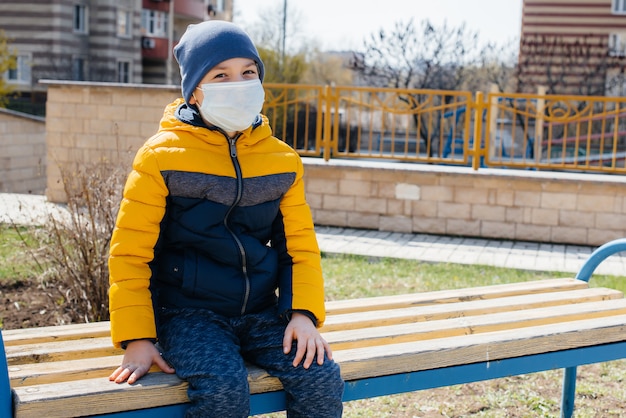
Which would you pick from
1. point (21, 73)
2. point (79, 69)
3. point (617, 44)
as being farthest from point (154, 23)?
point (617, 44)

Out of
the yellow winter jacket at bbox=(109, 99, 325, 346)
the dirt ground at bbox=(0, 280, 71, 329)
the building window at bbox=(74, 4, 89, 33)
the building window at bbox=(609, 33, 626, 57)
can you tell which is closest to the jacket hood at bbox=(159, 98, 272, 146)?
the yellow winter jacket at bbox=(109, 99, 325, 346)

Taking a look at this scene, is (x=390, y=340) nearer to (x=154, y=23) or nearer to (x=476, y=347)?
(x=476, y=347)

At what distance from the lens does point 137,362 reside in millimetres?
2297

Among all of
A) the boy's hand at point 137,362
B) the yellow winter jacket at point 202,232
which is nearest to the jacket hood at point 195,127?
the yellow winter jacket at point 202,232

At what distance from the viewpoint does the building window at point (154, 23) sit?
39.1m

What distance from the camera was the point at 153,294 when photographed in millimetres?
2471

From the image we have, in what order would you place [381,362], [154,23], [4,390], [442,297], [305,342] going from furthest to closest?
[154,23], [442,297], [381,362], [305,342], [4,390]

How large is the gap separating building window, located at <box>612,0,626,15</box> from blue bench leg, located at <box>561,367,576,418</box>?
28.4 metres

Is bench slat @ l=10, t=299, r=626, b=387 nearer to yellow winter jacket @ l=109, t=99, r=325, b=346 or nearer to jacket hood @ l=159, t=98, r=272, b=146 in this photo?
yellow winter jacket @ l=109, t=99, r=325, b=346

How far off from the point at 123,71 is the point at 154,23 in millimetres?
4309

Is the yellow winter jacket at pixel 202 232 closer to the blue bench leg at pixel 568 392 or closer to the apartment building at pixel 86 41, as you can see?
the blue bench leg at pixel 568 392

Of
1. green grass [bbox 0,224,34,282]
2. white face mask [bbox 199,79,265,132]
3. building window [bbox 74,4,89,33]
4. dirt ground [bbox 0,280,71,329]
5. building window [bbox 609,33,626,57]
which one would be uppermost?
building window [bbox 74,4,89,33]

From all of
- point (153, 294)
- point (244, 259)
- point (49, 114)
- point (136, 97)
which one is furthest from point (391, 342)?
point (49, 114)

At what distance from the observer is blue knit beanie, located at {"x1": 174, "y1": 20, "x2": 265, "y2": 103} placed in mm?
2434
